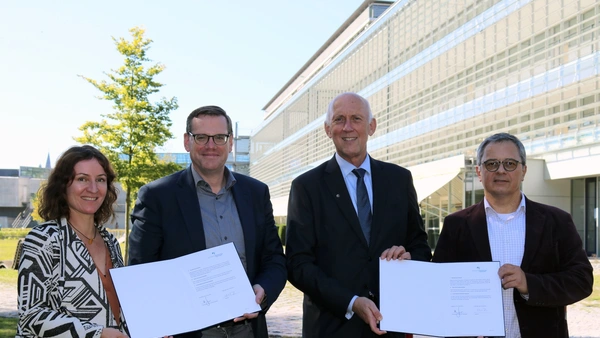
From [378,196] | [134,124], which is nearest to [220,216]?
[378,196]

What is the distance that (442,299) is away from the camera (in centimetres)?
360

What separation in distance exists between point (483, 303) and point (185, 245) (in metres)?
1.80

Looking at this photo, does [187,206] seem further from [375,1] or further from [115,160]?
[375,1]

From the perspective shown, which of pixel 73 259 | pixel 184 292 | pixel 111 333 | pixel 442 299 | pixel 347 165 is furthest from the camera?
pixel 347 165

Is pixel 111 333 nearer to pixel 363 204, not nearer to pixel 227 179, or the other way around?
pixel 227 179

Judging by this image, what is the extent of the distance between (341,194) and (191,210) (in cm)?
97

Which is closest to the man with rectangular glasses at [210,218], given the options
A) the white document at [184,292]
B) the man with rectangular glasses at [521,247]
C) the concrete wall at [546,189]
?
the white document at [184,292]

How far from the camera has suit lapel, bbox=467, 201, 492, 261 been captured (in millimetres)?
3814

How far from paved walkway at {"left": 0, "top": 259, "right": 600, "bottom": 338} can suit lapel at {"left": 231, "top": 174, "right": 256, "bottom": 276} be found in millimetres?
5251

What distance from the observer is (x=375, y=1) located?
180ft

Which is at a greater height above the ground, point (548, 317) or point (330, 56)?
point (330, 56)

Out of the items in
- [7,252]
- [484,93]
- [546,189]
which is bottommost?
[7,252]

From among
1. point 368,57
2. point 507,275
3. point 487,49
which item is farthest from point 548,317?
point 368,57

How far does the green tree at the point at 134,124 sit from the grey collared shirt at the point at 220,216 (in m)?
18.4
